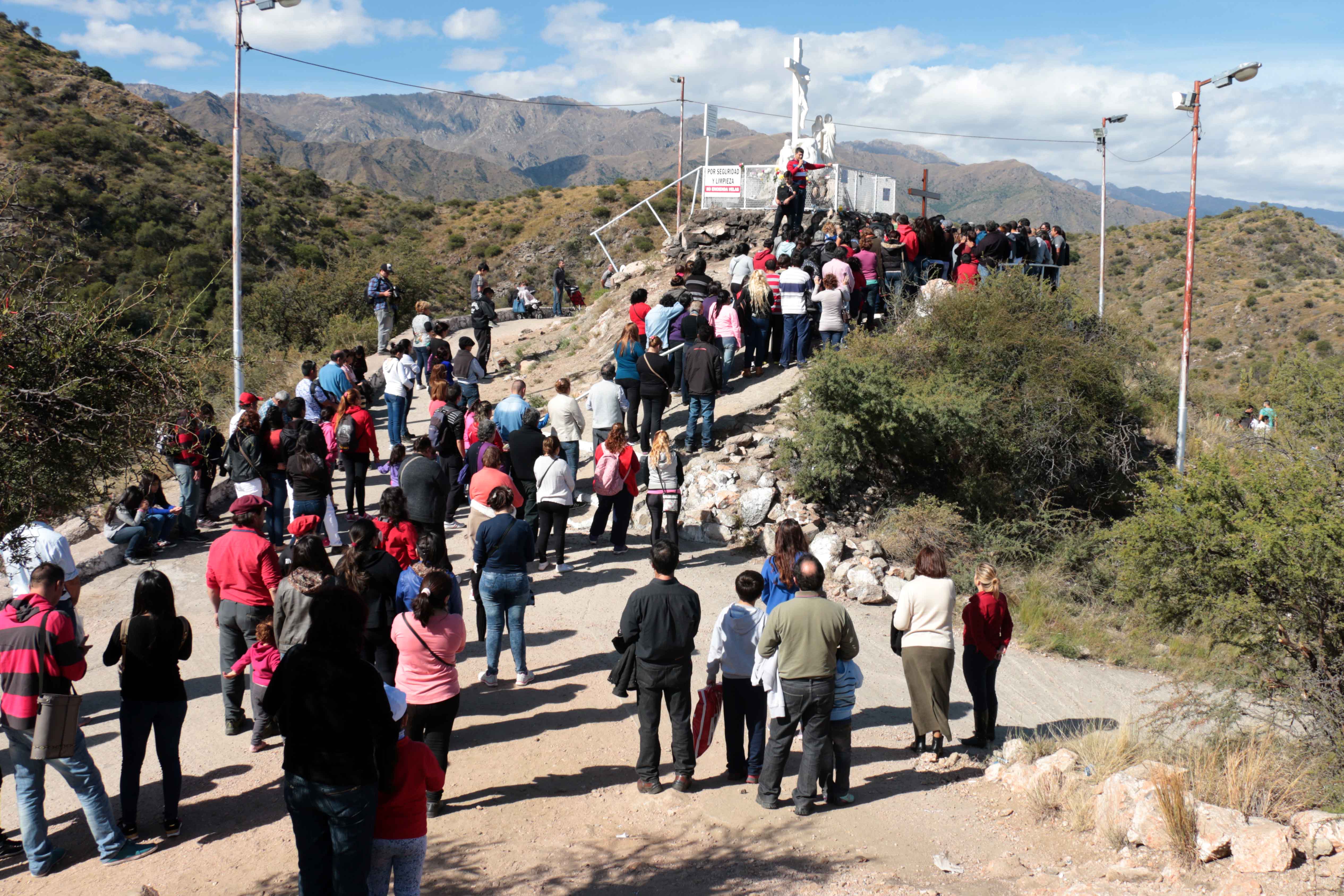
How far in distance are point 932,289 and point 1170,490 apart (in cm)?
838

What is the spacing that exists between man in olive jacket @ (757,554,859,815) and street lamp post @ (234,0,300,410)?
1073 centimetres

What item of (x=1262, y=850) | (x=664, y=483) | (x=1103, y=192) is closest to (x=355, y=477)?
(x=664, y=483)

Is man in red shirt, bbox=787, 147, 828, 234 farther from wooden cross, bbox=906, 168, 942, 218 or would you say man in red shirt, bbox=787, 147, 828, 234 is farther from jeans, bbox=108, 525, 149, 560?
jeans, bbox=108, 525, 149, 560

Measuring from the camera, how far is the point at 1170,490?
28.9 feet

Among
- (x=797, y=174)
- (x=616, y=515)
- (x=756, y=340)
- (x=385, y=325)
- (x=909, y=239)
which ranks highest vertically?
(x=797, y=174)

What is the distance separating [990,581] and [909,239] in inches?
462

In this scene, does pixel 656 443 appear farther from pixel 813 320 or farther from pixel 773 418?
pixel 813 320

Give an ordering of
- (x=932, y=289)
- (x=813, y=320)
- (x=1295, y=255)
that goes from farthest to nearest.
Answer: (x=1295, y=255)
(x=932, y=289)
(x=813, y=320)

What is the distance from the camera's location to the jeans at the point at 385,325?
18875mm

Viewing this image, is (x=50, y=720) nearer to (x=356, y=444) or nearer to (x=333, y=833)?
(x=333, y=833)

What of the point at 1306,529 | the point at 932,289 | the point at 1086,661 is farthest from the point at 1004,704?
the point at 932,289

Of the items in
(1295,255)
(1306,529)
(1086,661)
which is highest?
(1295,255)

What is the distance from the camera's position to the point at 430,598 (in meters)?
5.38

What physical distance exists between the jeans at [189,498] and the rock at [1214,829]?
1010 cm
